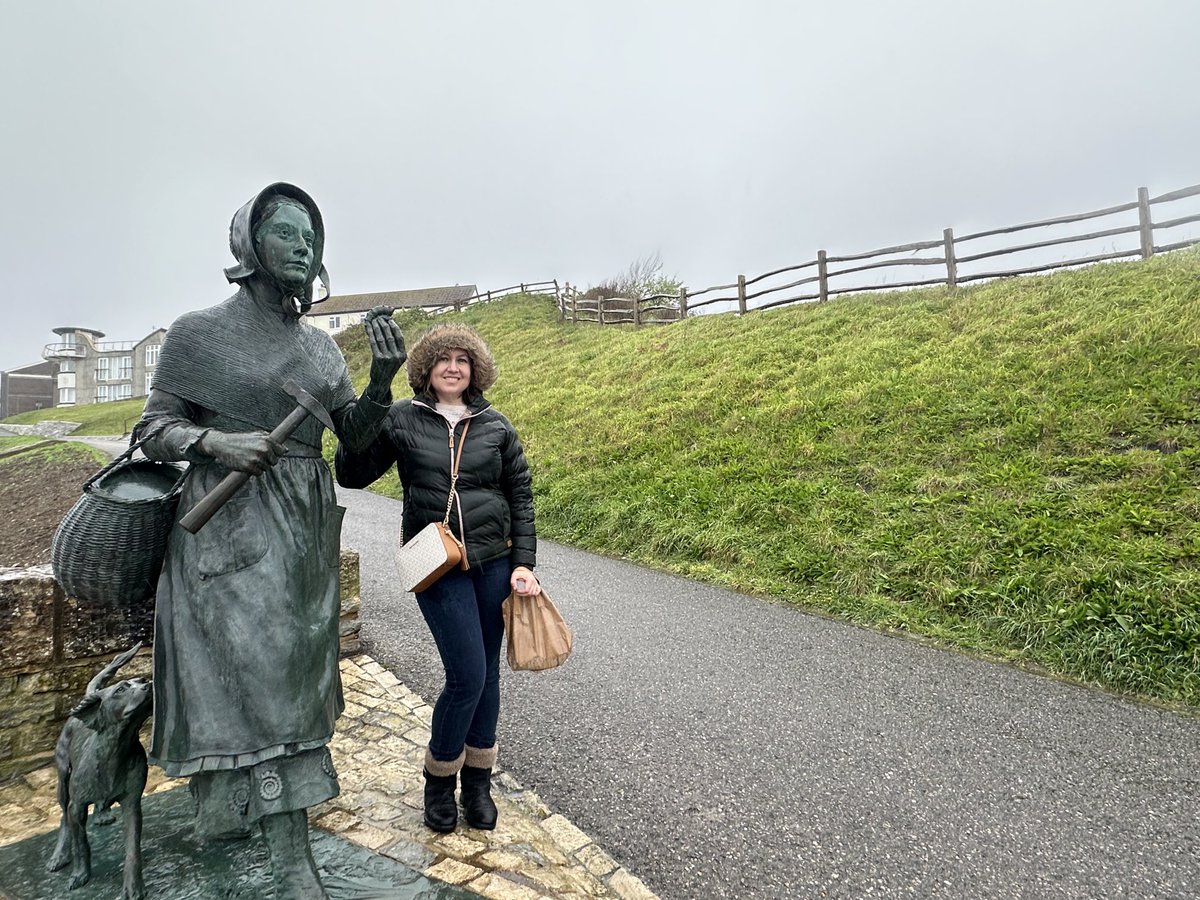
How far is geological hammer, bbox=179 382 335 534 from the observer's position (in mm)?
1596

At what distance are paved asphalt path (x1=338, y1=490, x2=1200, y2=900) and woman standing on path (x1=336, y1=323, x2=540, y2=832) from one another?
58 cm

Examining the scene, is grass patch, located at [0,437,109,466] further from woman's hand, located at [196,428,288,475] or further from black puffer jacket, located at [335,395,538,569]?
woman's hand, located at [196,428,288,475]

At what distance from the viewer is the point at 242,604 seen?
1716 millimetres

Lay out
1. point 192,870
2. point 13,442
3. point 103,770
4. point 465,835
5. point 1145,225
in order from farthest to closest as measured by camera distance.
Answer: point 13,442 → point 1145,225 → point 465,835 → point 192,870 → point 103,770

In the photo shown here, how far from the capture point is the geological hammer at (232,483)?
62.8 inches

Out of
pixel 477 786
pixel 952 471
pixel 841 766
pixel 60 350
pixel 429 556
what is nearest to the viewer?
pixel 429 556

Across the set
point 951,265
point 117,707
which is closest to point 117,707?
point 117,707

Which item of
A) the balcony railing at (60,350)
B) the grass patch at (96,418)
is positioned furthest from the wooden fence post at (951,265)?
the balcony railing at (60,350)

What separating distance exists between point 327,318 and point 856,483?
50653mm

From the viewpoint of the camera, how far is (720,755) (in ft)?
10.8

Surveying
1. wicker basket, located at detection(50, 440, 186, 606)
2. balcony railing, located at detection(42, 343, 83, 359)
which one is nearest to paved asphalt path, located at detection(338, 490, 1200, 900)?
wicker basket, located at detection(50, 440, 186, 606)

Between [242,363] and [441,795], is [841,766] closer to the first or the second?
[441,795]

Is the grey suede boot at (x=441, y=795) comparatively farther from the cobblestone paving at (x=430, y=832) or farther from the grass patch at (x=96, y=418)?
the grass patch at (x=96, y=418)

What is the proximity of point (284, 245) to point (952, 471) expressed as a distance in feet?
20.7
